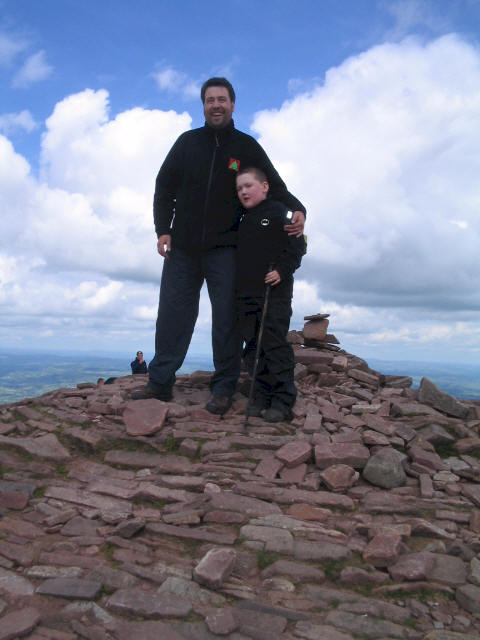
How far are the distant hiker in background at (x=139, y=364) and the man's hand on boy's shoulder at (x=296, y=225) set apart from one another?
968 cm

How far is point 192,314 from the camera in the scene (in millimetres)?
7203

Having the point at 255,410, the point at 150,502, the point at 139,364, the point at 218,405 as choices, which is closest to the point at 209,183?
the point at 218,405

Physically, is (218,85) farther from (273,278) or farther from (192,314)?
(192,314)

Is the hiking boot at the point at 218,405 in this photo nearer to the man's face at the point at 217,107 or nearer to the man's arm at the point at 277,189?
the man's arm at the point at 277,189

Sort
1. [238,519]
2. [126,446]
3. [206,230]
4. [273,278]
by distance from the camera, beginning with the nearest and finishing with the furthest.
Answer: [238,519] < [126,446] < [273,278] < [206,230]

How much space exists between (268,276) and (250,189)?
48.7 inches

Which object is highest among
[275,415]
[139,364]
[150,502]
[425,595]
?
[139,364]

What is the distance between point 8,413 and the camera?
23.2 feet

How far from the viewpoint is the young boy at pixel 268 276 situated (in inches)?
254

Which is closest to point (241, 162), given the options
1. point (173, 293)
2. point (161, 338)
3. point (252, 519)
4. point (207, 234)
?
point (207, 234)

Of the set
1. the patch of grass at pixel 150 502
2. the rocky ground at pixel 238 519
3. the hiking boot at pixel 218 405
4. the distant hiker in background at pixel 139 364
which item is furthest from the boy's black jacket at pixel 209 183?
the distant hiker in background at pixel 139 364

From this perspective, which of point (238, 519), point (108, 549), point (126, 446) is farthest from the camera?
point (126, 446)

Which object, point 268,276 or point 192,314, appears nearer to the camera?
point 268,276

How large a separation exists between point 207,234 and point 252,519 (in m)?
3.92
